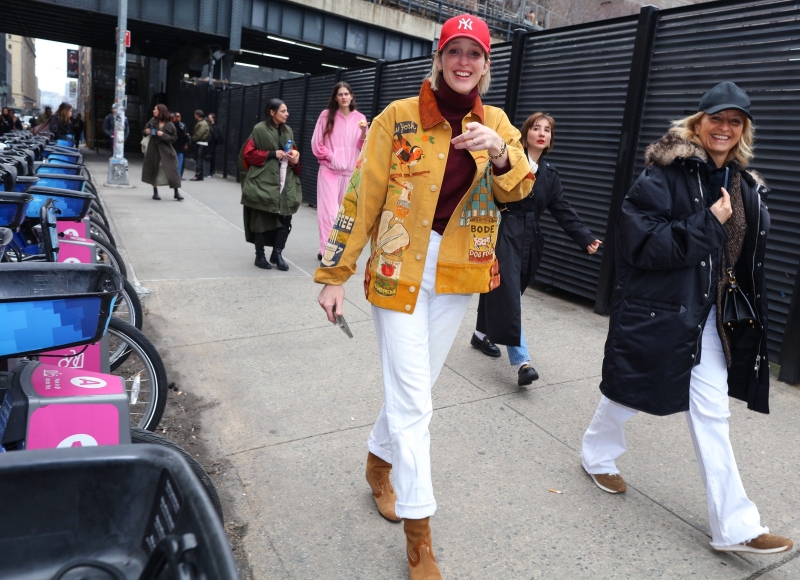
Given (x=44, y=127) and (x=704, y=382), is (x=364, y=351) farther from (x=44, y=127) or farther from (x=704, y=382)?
(x=44, y=127)

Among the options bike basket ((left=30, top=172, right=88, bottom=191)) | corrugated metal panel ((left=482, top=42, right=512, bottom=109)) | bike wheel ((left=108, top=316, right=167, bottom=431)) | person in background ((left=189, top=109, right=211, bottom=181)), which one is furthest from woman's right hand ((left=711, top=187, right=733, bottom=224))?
person in background ((left=189, top=109, right=211, bottom=181))

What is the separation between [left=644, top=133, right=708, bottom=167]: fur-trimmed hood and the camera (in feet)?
9.14

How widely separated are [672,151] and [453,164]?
0.91m

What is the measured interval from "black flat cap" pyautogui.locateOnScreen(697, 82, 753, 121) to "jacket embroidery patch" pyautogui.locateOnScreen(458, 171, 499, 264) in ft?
3.19

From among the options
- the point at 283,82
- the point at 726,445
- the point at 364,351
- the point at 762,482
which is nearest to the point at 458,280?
the point at 726,445

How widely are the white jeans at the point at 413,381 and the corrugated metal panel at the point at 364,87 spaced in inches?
409

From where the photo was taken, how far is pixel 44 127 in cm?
2134

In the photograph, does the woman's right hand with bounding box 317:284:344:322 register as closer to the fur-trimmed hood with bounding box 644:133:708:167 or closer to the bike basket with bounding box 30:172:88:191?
the fur-trimmed hood with bounding box 644:133:708:167

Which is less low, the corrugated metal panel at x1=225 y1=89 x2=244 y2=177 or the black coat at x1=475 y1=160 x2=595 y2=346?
the corrugated metal panel at x1=225 y1=89 x2=244 y2=177

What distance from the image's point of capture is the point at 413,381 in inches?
102

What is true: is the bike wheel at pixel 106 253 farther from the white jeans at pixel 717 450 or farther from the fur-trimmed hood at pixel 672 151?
the white jeans at pixel 717 450

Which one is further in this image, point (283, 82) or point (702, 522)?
point (283, 82)

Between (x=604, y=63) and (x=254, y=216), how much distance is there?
3934mm

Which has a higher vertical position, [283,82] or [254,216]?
[283,82]
